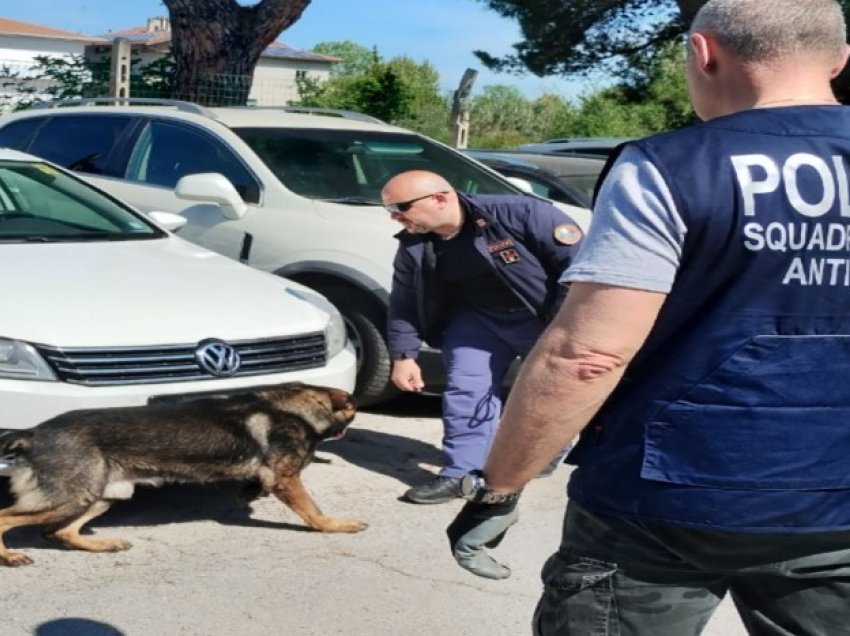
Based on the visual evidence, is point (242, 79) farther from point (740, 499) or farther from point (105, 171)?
point (740, 499)

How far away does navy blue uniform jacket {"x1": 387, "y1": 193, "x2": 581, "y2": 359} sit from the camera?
5348 mm

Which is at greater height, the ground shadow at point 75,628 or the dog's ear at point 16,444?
the dog's ear at point 16,444

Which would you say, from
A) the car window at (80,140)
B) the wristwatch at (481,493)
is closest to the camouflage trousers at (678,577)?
the wristwatch at (481,493)

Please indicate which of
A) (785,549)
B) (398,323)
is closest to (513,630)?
(398,323)

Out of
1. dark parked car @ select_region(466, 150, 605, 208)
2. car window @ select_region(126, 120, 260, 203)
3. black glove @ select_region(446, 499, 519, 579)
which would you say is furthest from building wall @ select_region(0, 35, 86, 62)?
black glove @ select_region(446, 499, 519, 579)

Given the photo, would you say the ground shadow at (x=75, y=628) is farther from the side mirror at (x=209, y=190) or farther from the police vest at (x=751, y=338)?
the side mirror at (x=209, y=190)

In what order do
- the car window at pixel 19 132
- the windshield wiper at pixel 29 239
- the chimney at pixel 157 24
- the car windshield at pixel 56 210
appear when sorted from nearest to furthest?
1. the windshield wiper at pixel 29 239
2. the car windshield at pixel 56 210
3. the car window at pixel 19 132
4. the chimney at pixel 157 24

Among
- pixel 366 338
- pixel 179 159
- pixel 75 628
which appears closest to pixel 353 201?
pixel 366 338

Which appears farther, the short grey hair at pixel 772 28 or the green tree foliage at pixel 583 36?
the green tree foliage at pixel 583 36

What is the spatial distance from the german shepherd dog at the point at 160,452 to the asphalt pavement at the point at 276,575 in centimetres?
17

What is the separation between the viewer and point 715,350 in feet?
7.00

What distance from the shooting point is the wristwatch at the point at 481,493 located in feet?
7.76

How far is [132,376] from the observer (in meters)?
5.00

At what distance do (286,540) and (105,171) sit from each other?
3.76 metres
